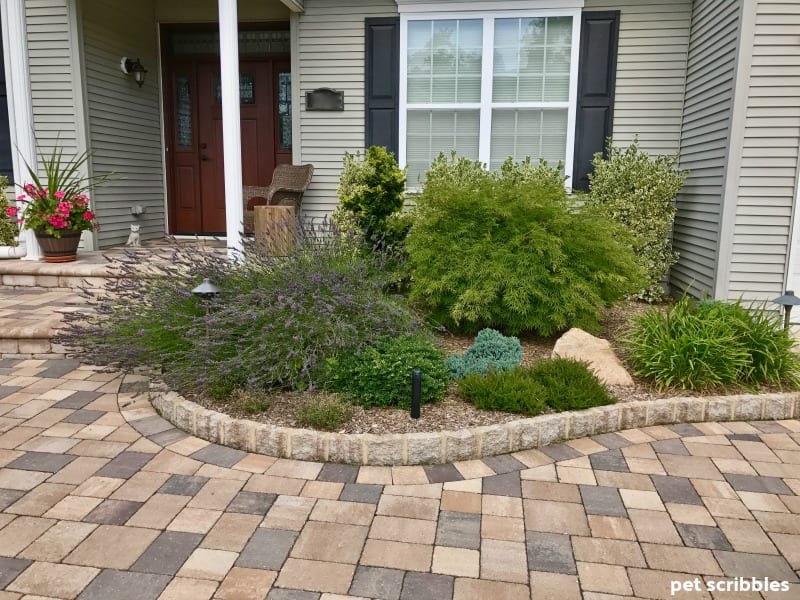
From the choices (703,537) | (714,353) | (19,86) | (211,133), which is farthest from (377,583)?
(211,133)

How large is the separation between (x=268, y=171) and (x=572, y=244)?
14.3 ft

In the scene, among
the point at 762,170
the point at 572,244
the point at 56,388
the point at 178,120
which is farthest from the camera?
the point at 178,120

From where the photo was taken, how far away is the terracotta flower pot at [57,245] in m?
5.79

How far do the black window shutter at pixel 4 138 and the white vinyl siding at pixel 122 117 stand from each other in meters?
0.98

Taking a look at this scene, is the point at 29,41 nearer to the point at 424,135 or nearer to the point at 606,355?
the point at 424,135

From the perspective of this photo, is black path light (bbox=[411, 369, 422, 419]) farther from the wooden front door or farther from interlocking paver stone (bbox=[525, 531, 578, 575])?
the wooden front door

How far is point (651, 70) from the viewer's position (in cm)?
589

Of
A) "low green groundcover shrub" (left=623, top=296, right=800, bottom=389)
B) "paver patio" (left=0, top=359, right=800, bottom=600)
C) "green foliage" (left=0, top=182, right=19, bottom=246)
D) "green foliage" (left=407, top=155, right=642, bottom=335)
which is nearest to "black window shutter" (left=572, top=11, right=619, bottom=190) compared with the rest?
"green foliage" (left=407, top=155, right=642, bottom=335)

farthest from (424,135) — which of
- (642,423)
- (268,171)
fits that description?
(642,423)

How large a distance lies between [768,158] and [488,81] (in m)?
2.62

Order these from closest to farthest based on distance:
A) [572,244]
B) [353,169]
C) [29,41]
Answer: [572,244] → [353,169] → [29,41]

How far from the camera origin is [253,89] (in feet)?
23.6

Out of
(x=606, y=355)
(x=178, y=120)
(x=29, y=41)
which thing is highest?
(x=29, y=41)

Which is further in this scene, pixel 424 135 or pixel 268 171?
pixel 268 171
